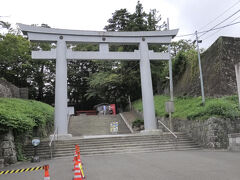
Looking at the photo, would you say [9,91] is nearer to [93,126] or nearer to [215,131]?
[93,126]

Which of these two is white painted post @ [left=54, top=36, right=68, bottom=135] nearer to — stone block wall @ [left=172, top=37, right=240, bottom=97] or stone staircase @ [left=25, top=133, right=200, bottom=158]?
stone staircase @ [left=25, top=133, right=200, bottom=158]

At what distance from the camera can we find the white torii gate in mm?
13164

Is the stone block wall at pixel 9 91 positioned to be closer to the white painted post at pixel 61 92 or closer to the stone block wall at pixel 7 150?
the white painted post at pixel 61 92

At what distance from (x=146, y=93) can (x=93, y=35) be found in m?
5.32

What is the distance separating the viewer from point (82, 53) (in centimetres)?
1401

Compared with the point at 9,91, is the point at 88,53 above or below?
above

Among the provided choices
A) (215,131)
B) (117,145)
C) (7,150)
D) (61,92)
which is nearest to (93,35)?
(61,92)

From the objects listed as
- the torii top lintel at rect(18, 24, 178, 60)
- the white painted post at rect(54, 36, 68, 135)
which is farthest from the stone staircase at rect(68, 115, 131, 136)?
the torii top lintel at rect(18, 24, 178, 60)

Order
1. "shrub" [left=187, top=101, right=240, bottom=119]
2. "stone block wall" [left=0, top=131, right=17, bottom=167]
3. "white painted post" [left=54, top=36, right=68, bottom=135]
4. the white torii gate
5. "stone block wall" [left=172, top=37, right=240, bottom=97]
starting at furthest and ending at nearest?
A: "stone block wall" [left=172, top=37, right=240, bottom=97] < the white torii gate < "white painted post" [left=54, top=36, right=68, bottom=135] < "shrub" [left=187, top=101, right=240, bottom=119] < "stone block wall" [left=0, top=131, right=17, bottom=167]

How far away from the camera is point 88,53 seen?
45.9ft

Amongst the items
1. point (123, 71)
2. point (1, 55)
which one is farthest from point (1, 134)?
point (123, 71)

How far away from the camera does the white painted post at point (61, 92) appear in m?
12.9

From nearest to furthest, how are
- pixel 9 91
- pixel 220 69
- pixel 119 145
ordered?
pixel 119 145
pixel 220 69
pixel 9 91

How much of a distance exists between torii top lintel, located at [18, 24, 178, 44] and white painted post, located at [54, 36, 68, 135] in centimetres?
54
